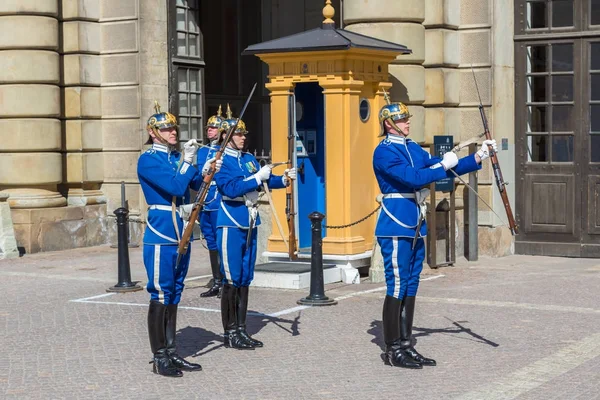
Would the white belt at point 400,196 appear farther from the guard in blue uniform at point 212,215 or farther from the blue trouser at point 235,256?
the guard in blue uniform at point 212,215

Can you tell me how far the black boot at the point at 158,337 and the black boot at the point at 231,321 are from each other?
953 mm

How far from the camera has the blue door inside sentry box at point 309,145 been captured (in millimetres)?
13883

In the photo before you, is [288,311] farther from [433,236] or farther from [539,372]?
[433,236]

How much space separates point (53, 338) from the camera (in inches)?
391

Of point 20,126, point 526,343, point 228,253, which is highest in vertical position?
point 20,126

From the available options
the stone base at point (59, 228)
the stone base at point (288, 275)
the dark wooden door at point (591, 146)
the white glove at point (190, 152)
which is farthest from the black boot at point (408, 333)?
the stone base at point (59, 228)

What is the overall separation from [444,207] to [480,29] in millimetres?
2585

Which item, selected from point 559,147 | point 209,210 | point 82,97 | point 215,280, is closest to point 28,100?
point 82,97

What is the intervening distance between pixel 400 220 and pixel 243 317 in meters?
1.63

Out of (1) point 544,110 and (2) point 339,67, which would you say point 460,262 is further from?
(2) point 339,67

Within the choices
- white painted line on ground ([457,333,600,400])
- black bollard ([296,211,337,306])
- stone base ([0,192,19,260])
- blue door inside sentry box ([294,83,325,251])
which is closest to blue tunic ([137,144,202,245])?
white painted line on ground ([457,333,600,400])

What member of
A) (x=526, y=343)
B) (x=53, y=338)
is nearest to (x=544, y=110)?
(x=526, y=343)

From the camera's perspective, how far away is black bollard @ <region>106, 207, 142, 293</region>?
41.5ft

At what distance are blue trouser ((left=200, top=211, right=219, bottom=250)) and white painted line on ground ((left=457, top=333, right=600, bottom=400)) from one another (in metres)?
4.37
